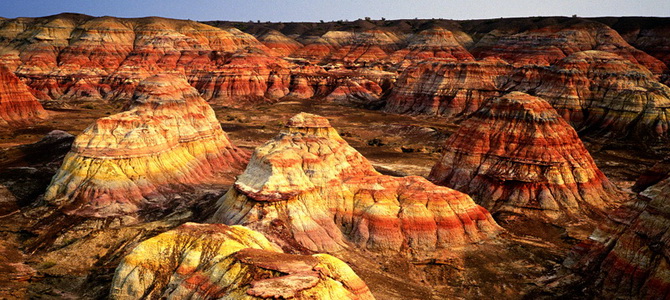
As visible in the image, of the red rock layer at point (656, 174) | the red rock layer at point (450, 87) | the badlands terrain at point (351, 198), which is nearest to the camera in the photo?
the badlands terrain at point (351, 198)

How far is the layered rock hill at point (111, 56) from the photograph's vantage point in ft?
335

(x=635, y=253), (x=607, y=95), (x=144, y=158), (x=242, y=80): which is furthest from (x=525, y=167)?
(x=242, y=80)

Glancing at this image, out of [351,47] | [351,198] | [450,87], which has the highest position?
[351,47]

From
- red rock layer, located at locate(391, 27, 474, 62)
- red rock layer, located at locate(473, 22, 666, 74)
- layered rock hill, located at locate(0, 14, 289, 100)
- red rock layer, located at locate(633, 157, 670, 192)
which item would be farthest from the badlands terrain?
red rock layer, located at locate(391, 27, 474, 62)

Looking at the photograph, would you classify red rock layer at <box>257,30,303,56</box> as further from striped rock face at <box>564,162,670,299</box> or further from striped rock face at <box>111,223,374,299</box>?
striped rock face at <box>111,223,374,299</box>

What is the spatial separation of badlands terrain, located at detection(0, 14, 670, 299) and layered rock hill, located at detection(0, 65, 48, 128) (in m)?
0.35

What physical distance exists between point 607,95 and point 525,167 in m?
39.7

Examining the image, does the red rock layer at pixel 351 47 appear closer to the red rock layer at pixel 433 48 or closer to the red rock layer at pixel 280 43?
the red rock layer at pixel 280 43

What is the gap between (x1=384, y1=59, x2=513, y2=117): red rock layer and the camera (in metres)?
82.5

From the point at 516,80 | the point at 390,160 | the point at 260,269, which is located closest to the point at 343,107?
the point at 516,80

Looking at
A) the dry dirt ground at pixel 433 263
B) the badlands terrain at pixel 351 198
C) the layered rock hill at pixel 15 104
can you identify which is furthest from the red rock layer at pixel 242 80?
the dry dirt ground at pixel 433 263

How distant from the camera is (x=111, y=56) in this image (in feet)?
370

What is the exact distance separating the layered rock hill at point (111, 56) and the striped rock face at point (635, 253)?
90913mm

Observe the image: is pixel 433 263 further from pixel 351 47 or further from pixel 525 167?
pixel 351 47
